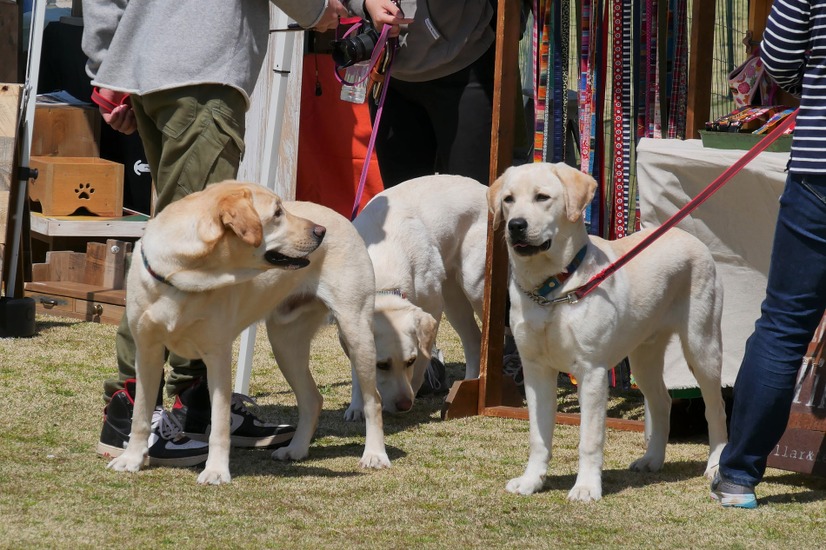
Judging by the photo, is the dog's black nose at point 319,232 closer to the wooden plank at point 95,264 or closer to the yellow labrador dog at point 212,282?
the yellow labrador dog at point 212,282

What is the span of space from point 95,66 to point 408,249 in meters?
1.74

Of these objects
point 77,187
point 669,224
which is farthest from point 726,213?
point 77,187

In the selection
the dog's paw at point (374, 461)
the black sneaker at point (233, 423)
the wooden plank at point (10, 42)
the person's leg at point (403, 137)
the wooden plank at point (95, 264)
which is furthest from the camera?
the wooden plank at point (95, 264)

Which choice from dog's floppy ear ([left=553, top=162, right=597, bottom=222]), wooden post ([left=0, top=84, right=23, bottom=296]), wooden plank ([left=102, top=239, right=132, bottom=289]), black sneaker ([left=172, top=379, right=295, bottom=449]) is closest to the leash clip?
dog's floppy ear ([left=553, top=162, right=597, bottom=222])

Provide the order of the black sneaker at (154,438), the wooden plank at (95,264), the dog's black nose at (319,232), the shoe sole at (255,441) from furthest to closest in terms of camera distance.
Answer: the wooden plank at (95,264) → the shoe sole at (255,441) → the black sneaker at (154,438) → the dog's black nose at (319,232)

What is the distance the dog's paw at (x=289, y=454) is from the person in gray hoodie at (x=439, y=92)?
6.34 ft

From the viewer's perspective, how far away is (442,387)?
19.1ft

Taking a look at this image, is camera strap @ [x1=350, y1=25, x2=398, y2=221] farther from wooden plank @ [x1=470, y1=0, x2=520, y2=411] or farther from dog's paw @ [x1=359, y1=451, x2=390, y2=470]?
dog's paw @ [x1=359, y1=451, x2=390, y2=470]

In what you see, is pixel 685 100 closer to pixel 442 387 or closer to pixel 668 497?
pixel 442 387

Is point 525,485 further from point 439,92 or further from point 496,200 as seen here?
point 439,92

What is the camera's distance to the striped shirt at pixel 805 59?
124 inches

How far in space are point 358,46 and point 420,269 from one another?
3.51 ft

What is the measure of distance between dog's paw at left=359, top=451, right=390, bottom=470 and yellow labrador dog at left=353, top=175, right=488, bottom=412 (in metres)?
0.83

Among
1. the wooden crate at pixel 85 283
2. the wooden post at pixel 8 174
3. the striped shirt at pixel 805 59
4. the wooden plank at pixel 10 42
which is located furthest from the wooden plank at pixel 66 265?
the striped shirt at pixel 805 59
